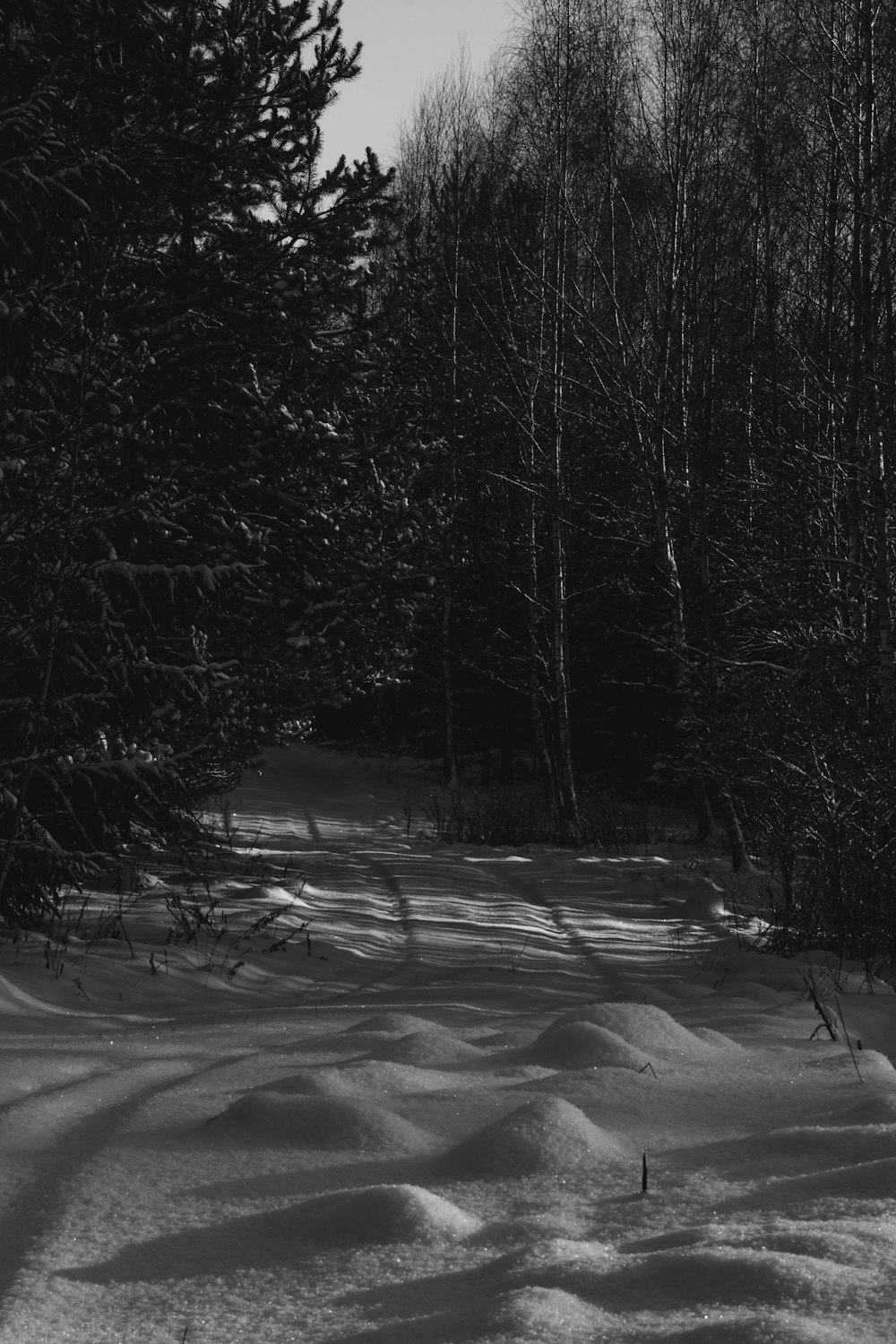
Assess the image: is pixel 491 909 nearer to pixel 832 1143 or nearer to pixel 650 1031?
pixel 650 1031

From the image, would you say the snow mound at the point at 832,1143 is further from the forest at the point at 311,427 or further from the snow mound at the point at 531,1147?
the forest at the point at 311,427

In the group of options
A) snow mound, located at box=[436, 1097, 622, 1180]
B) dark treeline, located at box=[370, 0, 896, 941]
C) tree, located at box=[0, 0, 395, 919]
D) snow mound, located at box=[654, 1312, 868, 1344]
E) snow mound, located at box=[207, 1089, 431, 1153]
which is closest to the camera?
snow mound, located at box=[654, 1312, 868, 1344]

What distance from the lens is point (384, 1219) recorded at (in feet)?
6.18

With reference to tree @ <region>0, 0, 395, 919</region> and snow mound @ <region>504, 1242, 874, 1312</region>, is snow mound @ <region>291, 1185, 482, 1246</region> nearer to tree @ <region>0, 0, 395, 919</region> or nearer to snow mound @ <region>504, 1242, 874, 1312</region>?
snow mound @ <region>504, 1242, 874, 1312</region>

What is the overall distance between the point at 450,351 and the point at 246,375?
35.8ft

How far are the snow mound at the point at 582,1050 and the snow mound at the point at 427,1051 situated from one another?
0.62 feet

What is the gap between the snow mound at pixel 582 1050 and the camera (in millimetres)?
3006

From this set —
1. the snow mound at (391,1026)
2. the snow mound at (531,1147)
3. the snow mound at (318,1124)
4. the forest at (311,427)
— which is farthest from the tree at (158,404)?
the snow mound at (531,1147)

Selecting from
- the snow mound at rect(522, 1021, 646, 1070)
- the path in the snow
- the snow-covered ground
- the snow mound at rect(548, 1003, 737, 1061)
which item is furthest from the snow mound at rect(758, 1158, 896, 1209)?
the path in the snow

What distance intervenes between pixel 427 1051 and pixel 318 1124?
81 centimetres

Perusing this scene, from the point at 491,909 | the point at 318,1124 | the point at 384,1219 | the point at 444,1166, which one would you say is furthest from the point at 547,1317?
the point at 491,909

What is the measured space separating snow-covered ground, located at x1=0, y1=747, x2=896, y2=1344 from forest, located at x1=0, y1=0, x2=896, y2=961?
5.26ft

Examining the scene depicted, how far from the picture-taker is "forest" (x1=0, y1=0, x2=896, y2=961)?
5.60 metres

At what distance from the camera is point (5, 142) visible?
586cm
